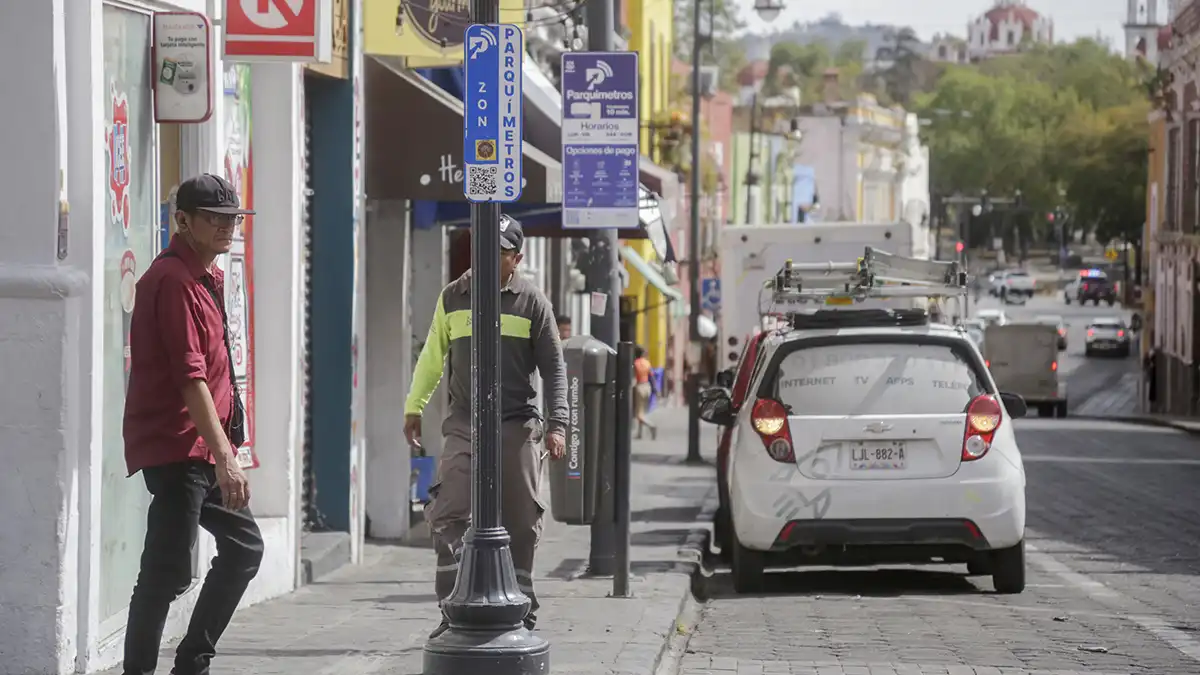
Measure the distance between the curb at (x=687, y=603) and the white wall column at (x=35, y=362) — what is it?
8.12 ft

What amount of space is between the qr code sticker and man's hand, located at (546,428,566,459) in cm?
146

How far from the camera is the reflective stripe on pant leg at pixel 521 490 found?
9367mm

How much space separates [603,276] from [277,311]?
2329 millimetres

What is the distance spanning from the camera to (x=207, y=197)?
7.21m

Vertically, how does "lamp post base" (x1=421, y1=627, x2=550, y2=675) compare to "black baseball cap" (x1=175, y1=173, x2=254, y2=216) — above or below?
below

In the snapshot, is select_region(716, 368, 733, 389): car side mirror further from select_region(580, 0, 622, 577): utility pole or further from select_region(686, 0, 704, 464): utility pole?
select_region(686, 0, 704, 464): utility pole

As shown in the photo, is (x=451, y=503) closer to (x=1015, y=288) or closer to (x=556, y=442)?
(x=556, y=442)

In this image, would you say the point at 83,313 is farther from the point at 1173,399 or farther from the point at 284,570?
the point at 1173,399

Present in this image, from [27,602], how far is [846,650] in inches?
154

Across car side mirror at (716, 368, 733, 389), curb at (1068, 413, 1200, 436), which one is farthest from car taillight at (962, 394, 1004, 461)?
curb at (1068, 413, 1200, 436)

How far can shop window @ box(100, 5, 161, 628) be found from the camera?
862cm

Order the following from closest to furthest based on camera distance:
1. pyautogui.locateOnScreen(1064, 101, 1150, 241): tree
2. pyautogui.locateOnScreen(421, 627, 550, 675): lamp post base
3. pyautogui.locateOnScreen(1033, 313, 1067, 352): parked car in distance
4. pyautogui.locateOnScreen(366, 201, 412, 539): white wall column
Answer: pyautogui.locateOnScreen(421, 627, 550, 675): lamp post base
pyautogui.locateOnScreen(366, 201, 412, 539): white wall column
pyautogui.locateOnScreen(1033, 313, 1067, 352): parked car in distance
pyautogui.locateOnScreen(1064, 101, 1150, 241): tree

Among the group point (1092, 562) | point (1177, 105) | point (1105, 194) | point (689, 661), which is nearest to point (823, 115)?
point (1105, 194)

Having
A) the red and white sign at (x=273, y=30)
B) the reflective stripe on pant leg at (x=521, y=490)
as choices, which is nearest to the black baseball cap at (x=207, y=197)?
the reflective stripe on pant leg at (x=521, y=490)
